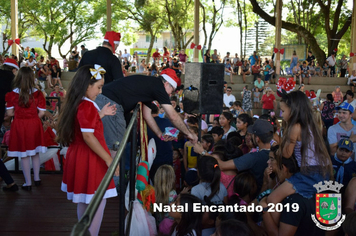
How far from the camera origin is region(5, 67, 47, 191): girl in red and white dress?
491 cm

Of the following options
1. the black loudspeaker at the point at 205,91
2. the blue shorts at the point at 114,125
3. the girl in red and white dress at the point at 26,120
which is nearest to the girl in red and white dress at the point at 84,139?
the blue shorts at the point at 114,125

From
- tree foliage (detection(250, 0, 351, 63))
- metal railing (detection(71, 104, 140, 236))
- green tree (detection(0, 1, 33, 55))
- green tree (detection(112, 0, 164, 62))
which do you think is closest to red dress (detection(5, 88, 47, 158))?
metal railing (detection(71, 104, 140, 236))

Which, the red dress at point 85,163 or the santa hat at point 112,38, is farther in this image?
the santa hat at point 112,38

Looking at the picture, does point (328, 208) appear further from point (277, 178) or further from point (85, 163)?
point (85, 163)

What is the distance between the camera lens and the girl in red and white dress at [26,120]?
4.91 m

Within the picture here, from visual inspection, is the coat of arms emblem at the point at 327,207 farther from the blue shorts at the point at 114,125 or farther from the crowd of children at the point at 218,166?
the blue shorts at the point at 114,125

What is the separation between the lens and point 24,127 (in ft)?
16.6

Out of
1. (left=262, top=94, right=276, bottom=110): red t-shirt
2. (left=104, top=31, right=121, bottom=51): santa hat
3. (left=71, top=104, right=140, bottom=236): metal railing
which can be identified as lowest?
(left=262, top=94, right=276, bottom=110): red t-shirt

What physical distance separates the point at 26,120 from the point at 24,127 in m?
0.09

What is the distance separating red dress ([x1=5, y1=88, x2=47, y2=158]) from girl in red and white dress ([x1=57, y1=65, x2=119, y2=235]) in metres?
2.11

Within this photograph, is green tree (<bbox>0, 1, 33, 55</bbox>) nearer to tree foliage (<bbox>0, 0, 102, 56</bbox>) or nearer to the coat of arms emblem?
tree foliage (<bbox>0, 0, 102, 56</bbox>)

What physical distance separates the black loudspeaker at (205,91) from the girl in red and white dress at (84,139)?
12.6ft

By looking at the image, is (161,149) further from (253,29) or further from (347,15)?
(253,29)

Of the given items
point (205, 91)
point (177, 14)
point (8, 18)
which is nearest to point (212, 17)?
point (177, 14)
